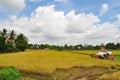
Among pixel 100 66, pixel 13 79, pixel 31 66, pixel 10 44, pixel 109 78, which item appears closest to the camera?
pixel 13 79

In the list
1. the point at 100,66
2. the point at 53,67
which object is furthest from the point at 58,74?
the point at 100,66

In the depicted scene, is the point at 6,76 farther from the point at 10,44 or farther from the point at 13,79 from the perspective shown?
the point at 10,44

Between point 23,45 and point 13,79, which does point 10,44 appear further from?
point 13,79

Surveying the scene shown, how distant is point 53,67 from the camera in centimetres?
3294

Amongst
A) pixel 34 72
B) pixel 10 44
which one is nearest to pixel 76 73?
pixel 34 72

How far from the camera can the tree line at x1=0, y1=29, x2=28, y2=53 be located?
79.3m

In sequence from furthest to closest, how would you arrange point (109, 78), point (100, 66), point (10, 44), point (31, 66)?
point (10, 44)
point (100, 66)
point (31, 66)
point (109, 78)

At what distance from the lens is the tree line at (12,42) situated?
7930 cm

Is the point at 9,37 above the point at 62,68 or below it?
above

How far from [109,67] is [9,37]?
216ft

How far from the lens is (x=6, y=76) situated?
63.4 ft

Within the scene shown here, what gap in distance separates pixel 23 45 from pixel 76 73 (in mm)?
56202

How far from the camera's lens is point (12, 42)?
85.3 m

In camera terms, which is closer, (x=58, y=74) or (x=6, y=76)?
(x=6, y=76)
